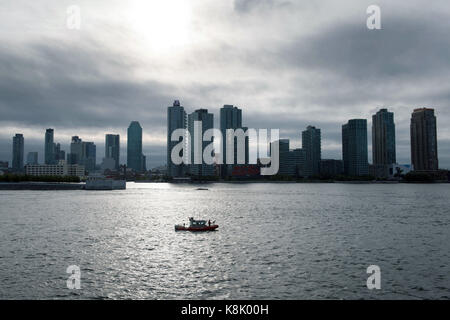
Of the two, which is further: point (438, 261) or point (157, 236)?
point (157, 236)

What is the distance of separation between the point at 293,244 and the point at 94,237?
38857 mm

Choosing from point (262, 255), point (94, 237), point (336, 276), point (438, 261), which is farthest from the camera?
point (94, 237)

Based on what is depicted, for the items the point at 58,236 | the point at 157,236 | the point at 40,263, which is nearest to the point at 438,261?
the point at 157,236

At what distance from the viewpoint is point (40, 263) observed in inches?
1932

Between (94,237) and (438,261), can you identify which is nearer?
(438,261)

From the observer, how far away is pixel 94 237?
2815 inches

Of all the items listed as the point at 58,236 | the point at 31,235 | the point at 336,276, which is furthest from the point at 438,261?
the point at 31,235

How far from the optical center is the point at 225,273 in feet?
146
